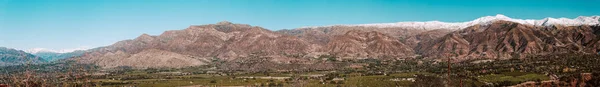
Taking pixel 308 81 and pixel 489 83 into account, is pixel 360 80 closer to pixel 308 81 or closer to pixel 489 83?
pixel 308 81

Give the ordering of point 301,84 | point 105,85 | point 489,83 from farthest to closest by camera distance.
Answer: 1. point 105,85
2. point 301,84
3. point 489,83

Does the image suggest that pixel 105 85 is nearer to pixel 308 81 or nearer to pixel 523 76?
pixel 308 81

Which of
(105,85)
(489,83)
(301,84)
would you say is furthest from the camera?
(105,85)

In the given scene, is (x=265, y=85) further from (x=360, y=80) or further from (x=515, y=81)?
(x=515, y=81)

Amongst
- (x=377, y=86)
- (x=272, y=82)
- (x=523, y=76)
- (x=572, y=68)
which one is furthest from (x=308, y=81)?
(x=572, y=68)

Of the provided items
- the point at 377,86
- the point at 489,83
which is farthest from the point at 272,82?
the point at 489,83

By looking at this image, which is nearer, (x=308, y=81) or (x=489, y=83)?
(x=489, y=83)

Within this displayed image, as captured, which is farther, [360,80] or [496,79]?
[360,80]

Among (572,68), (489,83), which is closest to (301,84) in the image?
(489,83)
